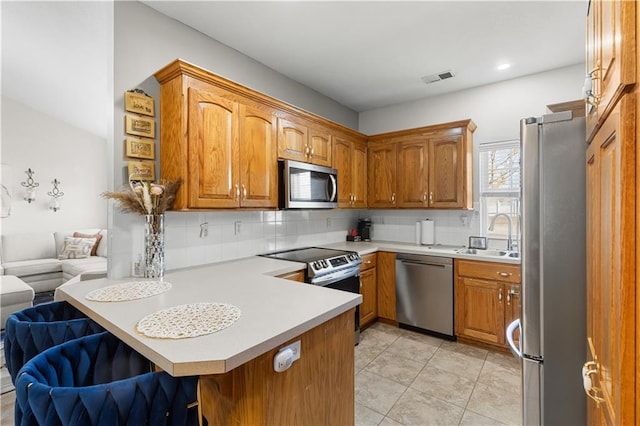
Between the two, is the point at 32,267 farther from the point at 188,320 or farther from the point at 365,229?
the point at 188,320

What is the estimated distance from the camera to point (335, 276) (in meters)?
2.75

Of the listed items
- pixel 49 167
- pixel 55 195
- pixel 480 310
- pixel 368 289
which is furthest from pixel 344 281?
pixel 49 167

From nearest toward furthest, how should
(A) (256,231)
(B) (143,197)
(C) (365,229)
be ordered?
(B) (143,197)
(A) (256,231)
(C) (365,229)

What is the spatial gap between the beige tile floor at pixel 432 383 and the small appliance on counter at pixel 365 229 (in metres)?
1.42

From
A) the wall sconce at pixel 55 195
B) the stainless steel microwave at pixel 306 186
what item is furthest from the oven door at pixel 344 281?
the wall sconce at pixel 55 195

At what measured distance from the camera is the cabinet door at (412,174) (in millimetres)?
3547

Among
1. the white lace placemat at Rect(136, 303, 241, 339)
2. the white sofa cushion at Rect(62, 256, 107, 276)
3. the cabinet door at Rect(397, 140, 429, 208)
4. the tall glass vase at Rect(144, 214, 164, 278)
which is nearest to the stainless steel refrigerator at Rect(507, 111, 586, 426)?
the white lace placemat at Rect(136, 303, 241, 339)

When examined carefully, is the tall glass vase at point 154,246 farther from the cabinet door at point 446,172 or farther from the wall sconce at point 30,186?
the wall sconce at point 30,186

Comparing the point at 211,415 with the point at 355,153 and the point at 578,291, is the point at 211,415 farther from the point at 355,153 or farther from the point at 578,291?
the point at 355,153

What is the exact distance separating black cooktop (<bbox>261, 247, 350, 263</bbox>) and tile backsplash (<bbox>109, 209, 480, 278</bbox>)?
0.11 meters

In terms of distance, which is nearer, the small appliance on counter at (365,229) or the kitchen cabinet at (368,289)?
the kitchen cabinet at (368,289)

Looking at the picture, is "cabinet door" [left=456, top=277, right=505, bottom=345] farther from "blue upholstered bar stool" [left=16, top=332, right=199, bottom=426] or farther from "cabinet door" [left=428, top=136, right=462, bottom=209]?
"blue upholstered bar stool" [left=16, top=332, right=199, bottom=426]

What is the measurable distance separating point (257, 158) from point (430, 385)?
2257mm

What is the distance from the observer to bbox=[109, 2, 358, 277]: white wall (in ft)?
6.57
